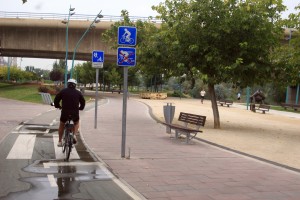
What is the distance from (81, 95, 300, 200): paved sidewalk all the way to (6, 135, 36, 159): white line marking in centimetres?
157

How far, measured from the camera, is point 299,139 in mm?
15930

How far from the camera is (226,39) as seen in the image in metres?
17.0

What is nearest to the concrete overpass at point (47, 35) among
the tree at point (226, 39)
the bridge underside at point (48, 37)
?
the bridge underside at point (48, 37)

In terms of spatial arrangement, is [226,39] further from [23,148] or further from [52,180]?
[52,180]

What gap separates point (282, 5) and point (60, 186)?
13.9 metres

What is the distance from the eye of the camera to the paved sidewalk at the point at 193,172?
21.5ft

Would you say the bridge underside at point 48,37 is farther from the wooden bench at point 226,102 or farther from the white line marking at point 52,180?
the white line marking at point 52,180

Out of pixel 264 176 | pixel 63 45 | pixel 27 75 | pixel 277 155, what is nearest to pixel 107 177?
pixel 264 176

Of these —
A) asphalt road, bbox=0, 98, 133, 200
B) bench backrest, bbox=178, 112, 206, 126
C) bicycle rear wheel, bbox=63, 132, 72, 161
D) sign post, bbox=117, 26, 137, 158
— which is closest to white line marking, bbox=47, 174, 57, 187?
asphalt road, bbox=0, 98, 133, 200

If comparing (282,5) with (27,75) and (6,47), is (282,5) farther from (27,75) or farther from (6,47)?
(27,75)

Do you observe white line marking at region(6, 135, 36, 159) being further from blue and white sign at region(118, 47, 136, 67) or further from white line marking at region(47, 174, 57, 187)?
blue and white sign at region(118, 47, 136, 67)

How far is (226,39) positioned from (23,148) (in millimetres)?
9896

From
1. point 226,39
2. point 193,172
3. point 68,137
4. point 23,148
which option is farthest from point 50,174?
point 226,39

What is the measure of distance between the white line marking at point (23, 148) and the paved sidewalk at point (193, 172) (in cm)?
157
